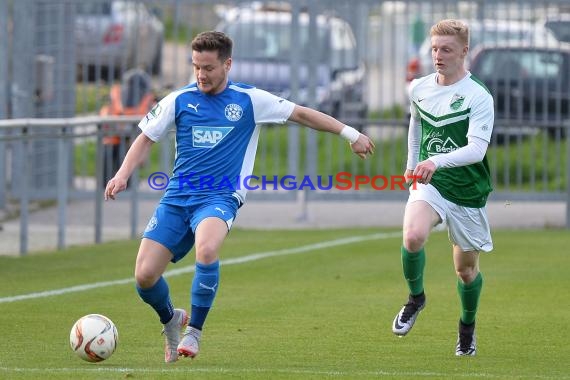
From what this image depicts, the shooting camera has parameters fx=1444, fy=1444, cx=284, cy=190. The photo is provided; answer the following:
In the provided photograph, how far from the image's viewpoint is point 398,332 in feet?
29.0

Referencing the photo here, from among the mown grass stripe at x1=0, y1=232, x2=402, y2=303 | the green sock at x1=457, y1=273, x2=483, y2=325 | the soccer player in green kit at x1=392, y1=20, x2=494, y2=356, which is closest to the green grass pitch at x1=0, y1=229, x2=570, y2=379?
the mown grass stripe at x1=0, y1=232, x2=402, y2=303

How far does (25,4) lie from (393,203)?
17.9ft

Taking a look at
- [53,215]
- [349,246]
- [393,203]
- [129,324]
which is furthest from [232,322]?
[393,203]

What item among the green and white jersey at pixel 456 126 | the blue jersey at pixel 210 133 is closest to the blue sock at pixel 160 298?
the blue jersey at pixel 210 133

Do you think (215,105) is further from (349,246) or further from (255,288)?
(349,246)

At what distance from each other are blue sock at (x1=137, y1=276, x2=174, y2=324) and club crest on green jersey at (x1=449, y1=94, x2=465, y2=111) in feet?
6.70

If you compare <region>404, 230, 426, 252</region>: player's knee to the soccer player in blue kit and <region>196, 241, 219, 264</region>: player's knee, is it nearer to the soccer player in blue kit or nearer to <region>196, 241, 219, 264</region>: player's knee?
the soccer player in blue kit

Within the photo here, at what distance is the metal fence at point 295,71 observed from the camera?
714 inches

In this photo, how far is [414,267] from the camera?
28.9ft

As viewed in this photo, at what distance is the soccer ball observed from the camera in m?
7.96

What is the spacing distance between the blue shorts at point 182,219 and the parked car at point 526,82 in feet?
34.5

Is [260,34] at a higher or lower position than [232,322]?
higher

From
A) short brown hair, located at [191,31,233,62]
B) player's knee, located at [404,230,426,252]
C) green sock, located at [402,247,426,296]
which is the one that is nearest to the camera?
short brown hair, located at [191,31,233,62]

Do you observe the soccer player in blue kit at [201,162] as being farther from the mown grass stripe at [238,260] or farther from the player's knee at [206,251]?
the mown grass stripe at [238,260]
